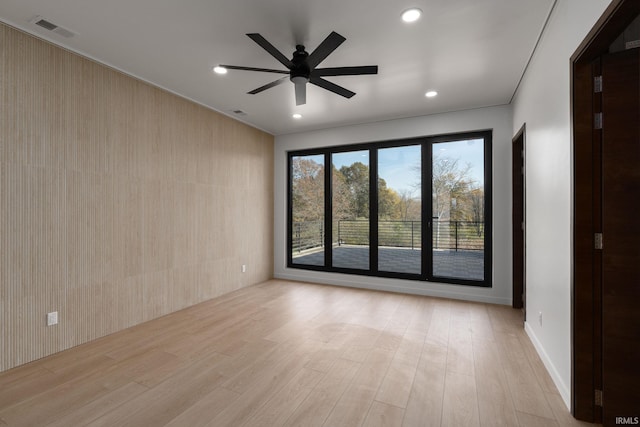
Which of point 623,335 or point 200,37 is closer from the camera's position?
point 623,335

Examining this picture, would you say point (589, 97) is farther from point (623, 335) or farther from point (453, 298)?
point (453, 298)

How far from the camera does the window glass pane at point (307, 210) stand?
557 centimetres

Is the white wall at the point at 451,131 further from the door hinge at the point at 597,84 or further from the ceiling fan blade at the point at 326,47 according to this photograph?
the ceiling fan blade at the point at 326,47

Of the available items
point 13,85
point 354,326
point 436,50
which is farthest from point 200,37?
point 354,326

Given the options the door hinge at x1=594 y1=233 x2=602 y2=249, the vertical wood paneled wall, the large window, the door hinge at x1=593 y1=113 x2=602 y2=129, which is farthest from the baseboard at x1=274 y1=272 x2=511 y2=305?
the door hinge at x1=593 y1=113 x2=602 y2=129

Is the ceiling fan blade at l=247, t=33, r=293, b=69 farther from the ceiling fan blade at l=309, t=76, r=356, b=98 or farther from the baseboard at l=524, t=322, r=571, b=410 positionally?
the baseboard at l=524, t=322, r=571, b=410

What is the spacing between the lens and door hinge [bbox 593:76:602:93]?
1798 millimetres

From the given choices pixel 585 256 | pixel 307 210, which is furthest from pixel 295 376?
pixel 307 210

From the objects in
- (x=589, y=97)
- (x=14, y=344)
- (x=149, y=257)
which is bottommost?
(x=14, y=344)

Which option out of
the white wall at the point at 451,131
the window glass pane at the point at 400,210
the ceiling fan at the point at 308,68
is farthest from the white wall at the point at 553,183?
the window glass pane at the point at 400,210

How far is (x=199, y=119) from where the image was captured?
4203mm

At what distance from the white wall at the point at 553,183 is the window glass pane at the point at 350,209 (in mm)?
2526

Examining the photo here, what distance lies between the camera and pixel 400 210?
192 inches

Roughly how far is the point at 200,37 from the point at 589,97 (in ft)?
9.63
